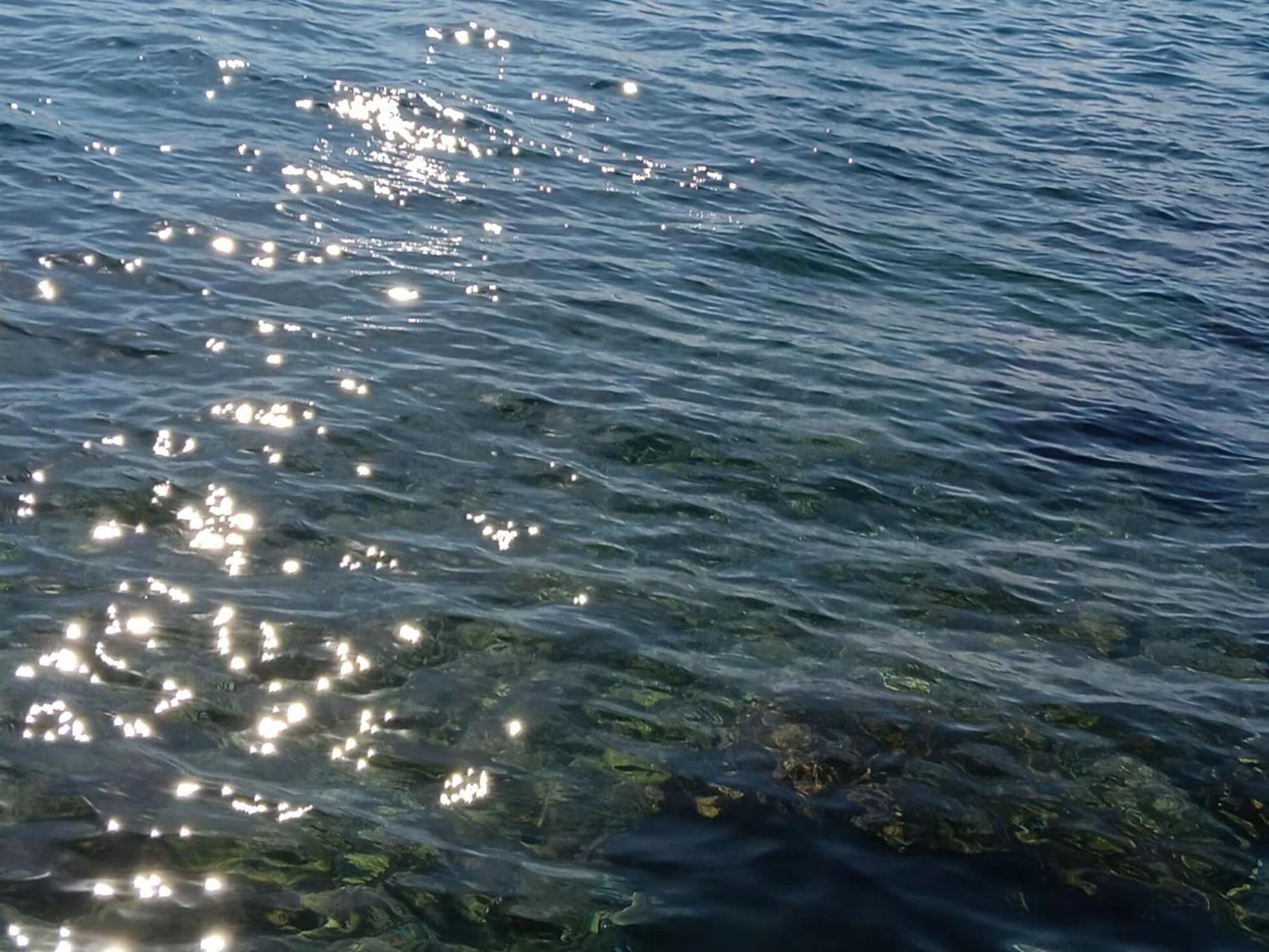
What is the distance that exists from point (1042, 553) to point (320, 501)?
659 cm

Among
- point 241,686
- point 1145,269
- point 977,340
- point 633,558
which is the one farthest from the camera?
point 1145,269

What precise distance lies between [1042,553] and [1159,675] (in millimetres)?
1835

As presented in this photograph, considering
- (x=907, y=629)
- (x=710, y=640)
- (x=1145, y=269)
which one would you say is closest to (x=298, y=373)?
(x=710, y=640)

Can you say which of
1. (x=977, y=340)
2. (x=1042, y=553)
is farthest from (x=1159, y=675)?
(x=977, y=340)

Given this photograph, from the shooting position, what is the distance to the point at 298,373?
13.6 metres

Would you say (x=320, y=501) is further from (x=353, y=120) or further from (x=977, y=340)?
(x=353, y=120)

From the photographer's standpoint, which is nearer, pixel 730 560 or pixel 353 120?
pixel 730 560

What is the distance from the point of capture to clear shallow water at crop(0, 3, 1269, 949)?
27.2ft

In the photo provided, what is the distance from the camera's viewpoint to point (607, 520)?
39.0ft

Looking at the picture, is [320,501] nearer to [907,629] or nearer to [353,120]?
[907,629]

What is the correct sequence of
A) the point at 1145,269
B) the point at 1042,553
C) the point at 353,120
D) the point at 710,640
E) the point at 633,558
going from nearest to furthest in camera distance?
the point at 710,640 → the point at 633,558 → the point at 1042,553 → the point at 1145,269 → the point at 353,120

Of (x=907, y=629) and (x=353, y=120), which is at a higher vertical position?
(x=353, y=120)

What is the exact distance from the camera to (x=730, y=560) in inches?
452

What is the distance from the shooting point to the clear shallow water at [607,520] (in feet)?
27.2
